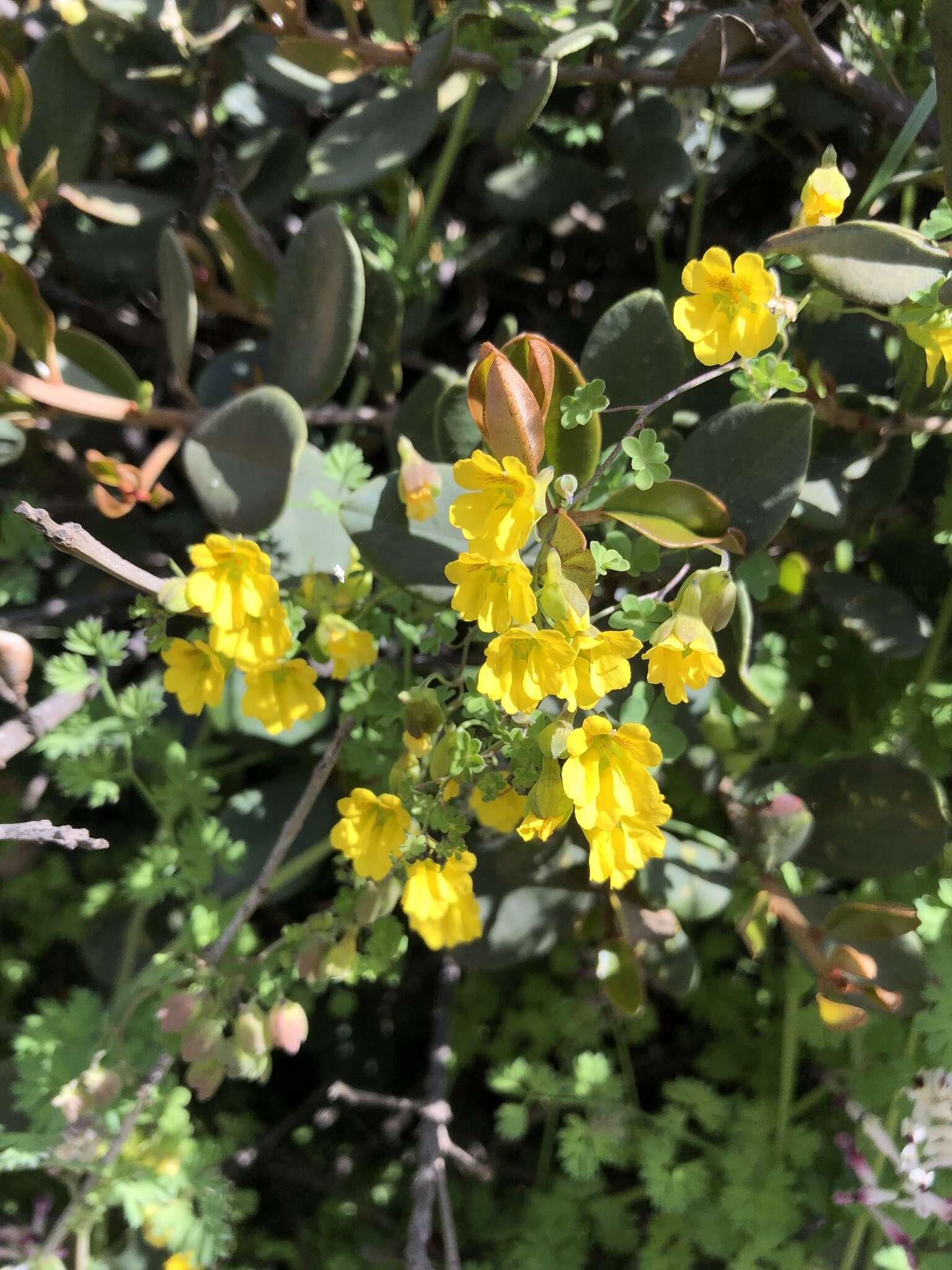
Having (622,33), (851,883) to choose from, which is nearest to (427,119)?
(622,33)

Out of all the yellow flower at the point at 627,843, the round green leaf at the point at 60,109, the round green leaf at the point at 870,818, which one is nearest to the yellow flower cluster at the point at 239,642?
the yellow flower at the point at 627,843


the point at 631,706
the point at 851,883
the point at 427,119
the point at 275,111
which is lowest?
the point at 851,883

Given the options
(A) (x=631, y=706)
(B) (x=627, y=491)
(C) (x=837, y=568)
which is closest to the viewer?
(B) (x=627, y=491)

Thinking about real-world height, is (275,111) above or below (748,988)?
above

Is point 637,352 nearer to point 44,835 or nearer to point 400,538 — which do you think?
point 400,538

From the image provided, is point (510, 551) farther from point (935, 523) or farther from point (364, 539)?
point (935, 523)
